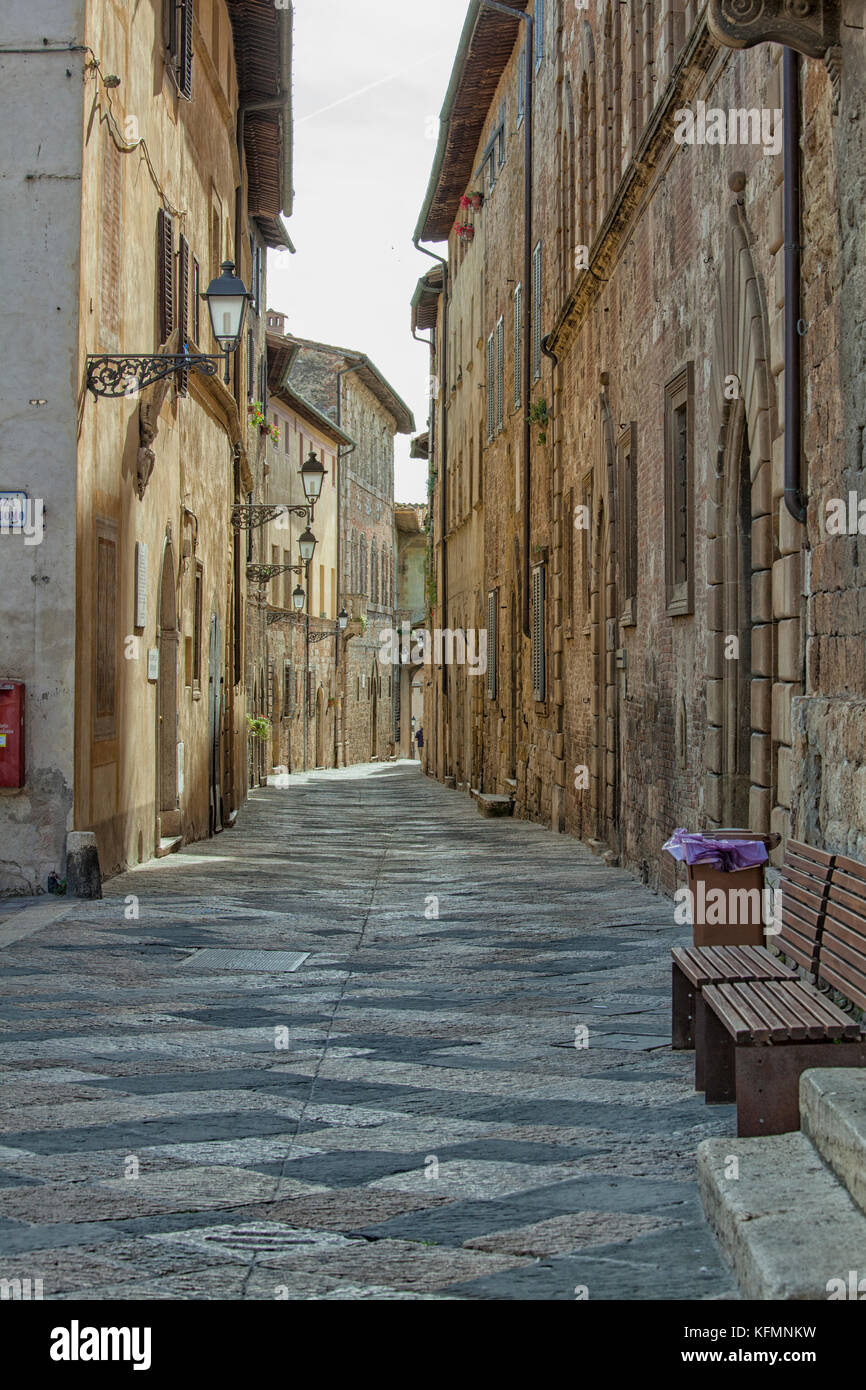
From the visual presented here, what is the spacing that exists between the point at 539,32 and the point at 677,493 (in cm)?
1161

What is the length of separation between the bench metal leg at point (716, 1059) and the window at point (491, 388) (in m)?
20.8

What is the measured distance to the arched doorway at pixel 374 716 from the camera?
175 ft

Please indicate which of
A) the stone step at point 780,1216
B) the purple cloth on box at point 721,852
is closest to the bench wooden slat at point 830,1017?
the stone step at point 780,1216

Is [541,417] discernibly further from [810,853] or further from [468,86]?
[810,853]

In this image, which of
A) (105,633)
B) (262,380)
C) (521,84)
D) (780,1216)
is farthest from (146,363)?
(262,380)

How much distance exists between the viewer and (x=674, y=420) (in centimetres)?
1120

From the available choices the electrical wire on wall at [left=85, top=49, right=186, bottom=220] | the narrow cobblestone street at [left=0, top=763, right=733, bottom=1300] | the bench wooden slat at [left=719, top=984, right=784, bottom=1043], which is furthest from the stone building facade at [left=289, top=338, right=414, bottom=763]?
the bench wooden slat at [left=719, top=984, right=784, bottom=1043]

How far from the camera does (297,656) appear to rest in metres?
39.6

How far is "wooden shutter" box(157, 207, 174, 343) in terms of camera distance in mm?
13539

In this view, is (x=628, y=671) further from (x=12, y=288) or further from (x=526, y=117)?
(x=526, y=117)

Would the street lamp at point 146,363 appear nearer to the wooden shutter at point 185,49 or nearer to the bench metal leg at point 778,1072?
the wooden shutter at point 185,49

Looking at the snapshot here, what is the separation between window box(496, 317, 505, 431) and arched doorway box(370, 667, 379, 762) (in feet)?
92.5

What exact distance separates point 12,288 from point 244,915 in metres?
4.18

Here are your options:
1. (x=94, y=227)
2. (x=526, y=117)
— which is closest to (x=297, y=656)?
(x=526, y=117)
